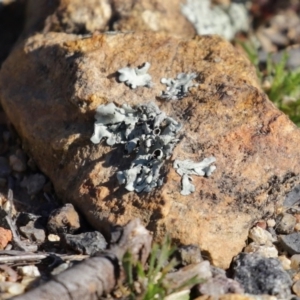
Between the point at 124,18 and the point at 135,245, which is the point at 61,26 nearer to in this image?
the point at 124,18

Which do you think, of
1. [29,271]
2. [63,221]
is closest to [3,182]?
[63,221]

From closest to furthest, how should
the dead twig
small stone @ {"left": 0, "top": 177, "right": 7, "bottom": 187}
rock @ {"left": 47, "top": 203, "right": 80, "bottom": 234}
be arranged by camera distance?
the dead twig < rock @ {"left": 47, "top": 203, "right": 80, "bottom": 234} < small stone @ {"left": 0, "top": 177, "right": 7, "bottom": 187}

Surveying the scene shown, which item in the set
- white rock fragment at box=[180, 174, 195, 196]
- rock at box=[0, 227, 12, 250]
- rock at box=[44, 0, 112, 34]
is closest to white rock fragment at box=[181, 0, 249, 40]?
rock at box=[44, 0, 112, 34]

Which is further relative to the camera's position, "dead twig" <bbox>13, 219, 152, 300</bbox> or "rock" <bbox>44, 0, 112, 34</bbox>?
"rock" <bbox>44, 0, 112, 34</bbox>

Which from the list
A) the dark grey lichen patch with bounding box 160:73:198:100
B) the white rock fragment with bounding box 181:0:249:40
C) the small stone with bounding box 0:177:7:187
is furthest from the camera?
the white rock fragment with bounding box 181:0:249:40

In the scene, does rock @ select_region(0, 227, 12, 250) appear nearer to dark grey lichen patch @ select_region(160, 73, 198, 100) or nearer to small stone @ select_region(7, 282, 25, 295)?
small stone @ select_region(7, 282, 25, 295)

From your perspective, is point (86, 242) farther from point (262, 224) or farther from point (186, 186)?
point (262, 224)

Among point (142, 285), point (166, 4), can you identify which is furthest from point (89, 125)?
point (166, 4)
